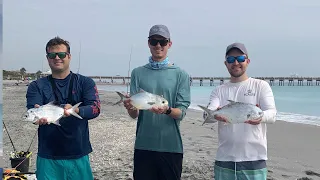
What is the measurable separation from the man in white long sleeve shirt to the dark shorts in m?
0.47

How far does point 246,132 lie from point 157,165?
1.05 metres

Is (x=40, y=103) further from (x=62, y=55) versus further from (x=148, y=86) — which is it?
(x=148, y=86)

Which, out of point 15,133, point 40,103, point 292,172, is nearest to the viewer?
point 40,103

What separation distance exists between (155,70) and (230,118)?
100 cm

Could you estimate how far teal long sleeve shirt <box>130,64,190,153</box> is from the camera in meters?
3.76

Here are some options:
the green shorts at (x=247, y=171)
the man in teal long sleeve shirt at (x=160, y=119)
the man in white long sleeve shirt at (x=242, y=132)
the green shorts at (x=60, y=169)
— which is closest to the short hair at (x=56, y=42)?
the man in teal long sleeve shirt at (x=160, y=119)

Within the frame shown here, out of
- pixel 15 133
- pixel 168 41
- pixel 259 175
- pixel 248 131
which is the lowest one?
pixel 15 133

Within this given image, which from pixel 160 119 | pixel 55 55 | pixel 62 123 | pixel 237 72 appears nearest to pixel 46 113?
pixel 62 123

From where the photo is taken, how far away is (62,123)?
3.70 m

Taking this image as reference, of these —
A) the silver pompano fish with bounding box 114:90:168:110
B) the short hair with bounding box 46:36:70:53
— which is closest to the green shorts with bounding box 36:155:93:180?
the silver pompano fish with bounding box 114:90:168:110

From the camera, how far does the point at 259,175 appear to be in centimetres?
354

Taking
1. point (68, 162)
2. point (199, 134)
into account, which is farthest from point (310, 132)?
point (68, 162)

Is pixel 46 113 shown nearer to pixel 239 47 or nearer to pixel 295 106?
pixel 239 47

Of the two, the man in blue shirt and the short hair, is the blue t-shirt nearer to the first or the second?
the man in blue shirt
